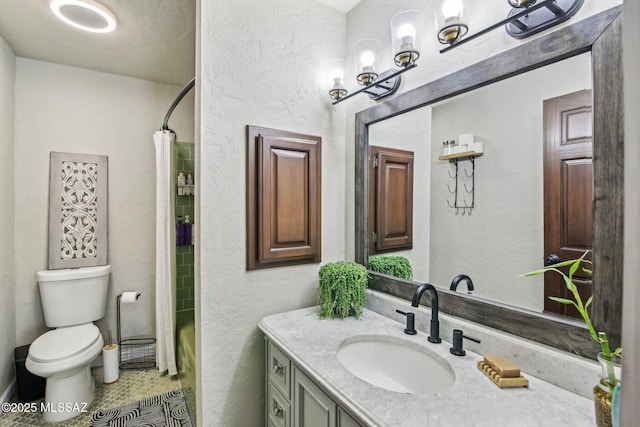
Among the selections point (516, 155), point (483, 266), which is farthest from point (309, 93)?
point (483, 266)

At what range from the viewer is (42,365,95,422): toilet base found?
73.9 inches

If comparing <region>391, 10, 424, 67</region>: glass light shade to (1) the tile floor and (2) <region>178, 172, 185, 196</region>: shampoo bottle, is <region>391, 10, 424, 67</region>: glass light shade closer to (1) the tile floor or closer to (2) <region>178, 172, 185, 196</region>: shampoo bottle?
(2) <region>178, 172, 185, 196</region>: shampoo bottle

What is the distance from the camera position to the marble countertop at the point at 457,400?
0.75m

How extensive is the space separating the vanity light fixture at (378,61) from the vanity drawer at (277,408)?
1.45m

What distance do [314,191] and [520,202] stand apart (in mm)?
971

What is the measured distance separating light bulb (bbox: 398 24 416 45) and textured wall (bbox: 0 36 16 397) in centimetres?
256

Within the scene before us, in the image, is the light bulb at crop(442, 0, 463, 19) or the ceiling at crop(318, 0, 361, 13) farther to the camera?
the ceiling at crop(318, 0, 361, 13)

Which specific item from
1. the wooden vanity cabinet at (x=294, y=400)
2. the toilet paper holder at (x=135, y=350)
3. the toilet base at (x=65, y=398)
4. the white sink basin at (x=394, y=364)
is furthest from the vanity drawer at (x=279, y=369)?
the toilet paper holder at (x=135, y=350)

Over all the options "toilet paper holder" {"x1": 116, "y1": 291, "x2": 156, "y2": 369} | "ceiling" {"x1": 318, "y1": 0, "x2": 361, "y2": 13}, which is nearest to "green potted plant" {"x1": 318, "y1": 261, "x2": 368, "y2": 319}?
"ceiling" {"x1": 318, "y1": 0, "x2": 361, "y2": 13}

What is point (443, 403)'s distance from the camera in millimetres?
814

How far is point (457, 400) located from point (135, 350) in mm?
2782

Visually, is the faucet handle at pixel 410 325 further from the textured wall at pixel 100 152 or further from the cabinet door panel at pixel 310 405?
the textured wall at pixel 100 152

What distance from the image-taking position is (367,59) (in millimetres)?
1470

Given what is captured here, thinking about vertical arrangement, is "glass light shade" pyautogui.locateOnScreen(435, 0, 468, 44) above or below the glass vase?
above
